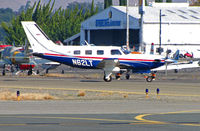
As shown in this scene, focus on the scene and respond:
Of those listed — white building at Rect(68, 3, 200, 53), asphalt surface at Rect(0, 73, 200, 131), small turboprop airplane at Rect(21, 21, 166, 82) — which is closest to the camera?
asphalt surface at Rect(0, 73, 200, 131)

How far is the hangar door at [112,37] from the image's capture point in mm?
109750

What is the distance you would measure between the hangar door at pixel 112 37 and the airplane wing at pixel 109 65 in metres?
69.5

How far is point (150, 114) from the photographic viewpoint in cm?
1952

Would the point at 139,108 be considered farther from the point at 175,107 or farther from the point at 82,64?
the point at 82,64

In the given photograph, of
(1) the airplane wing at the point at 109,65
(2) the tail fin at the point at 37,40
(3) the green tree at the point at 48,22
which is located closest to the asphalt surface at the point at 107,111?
(1) the airplane wing at the point at 109,65

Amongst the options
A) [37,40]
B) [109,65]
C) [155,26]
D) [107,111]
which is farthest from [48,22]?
[107,111]

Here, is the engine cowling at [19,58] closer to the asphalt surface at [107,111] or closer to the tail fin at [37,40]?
the tail fin at [37,40]

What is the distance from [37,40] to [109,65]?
5868 millimetres

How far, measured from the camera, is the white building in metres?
97.4

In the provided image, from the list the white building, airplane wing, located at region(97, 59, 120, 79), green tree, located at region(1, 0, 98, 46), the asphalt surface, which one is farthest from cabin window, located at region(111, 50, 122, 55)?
green tree, located at region(1, 0, 98, 46)

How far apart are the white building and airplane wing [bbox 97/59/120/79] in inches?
2193

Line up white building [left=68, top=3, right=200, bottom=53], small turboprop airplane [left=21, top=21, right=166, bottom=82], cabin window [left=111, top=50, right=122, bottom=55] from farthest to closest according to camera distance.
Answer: white building [left=68, top=3, right=200, bottom=53], cabin window [left=111, top=50, right=122, bottom=55], small turboprop airplane [left=21, top=21, right=166, bottom=82]

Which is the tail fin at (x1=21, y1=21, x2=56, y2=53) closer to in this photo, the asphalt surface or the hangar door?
the asphalt surface

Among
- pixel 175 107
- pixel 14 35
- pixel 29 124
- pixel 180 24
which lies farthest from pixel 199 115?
pixel 14 35
